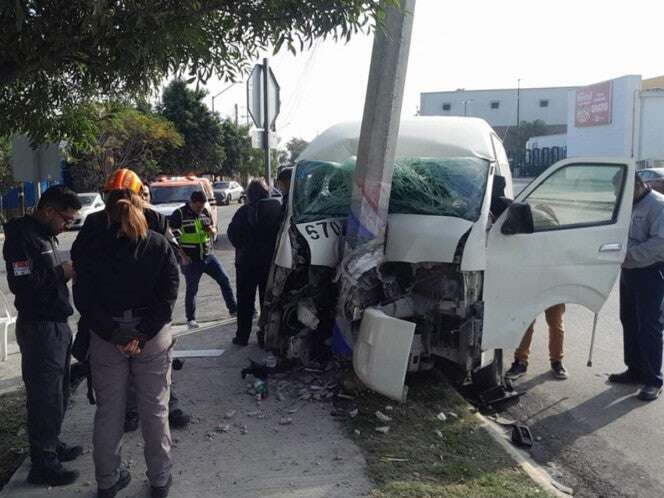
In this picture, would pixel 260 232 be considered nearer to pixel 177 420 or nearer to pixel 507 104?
pixel 177 420

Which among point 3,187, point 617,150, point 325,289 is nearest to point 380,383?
point 325,289

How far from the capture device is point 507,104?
7294 centimetres

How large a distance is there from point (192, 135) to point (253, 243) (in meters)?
36.0

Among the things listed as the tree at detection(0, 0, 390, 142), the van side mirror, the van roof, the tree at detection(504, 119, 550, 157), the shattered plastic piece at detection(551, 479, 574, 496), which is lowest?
the shattered plastic piece at detection(551, 479, 574, 496)

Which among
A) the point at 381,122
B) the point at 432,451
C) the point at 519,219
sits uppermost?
the point at 381,122

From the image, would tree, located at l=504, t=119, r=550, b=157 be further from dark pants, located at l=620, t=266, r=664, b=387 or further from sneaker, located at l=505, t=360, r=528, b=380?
dark pants, located at l=620, t=266, r=664, b=387

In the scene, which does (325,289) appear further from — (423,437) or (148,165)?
(148,165)

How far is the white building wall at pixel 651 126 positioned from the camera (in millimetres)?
37656

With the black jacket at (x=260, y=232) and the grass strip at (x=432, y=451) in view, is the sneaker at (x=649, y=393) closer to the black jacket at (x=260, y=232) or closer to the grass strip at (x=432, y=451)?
the grass strip at (x=432, y=451)

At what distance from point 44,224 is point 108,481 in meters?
1.54

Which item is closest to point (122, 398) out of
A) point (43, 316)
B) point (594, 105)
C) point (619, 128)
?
point (43, 316)

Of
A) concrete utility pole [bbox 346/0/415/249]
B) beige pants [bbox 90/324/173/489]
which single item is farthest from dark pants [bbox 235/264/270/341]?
beige pants [bbox 90/324/173/489]

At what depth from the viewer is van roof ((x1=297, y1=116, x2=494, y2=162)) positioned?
20.7ft

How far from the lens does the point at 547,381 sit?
6422mm
